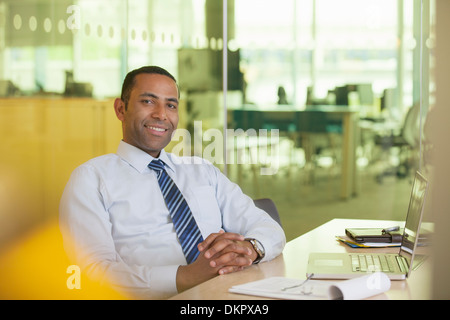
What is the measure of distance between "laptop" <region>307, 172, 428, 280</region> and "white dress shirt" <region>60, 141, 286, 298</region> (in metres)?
0.21

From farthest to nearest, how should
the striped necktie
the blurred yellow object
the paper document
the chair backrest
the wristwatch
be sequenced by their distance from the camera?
the blurred yellow object → the chair backrest → the striped necktie → the wristwatch → the paper document

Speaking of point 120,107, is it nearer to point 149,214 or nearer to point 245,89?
point 149,214

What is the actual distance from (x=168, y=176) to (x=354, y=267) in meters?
0.76

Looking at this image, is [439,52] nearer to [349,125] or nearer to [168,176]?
[168,176]

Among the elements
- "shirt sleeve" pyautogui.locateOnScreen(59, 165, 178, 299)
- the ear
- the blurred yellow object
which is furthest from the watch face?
the blurred yellow object

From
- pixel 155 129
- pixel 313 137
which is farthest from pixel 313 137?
pixel 155 129

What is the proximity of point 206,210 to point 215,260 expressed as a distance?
1.70 feet

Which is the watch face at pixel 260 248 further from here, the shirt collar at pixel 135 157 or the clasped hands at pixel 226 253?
the shirt collar at pixel 135 157

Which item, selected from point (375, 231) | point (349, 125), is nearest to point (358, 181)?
point (349, 125)

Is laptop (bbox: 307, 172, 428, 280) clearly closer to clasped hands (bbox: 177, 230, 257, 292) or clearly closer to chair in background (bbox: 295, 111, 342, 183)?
clasped hands (bbox: 177, 230, 257, 292)

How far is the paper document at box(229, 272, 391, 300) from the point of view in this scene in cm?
135

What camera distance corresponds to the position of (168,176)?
2.17m

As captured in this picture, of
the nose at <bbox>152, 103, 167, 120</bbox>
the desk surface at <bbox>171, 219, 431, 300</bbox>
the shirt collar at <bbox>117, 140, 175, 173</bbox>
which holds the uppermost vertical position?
the nose at <bbox>152, 103, 167, 120</bbox>

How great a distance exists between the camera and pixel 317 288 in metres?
1.48
